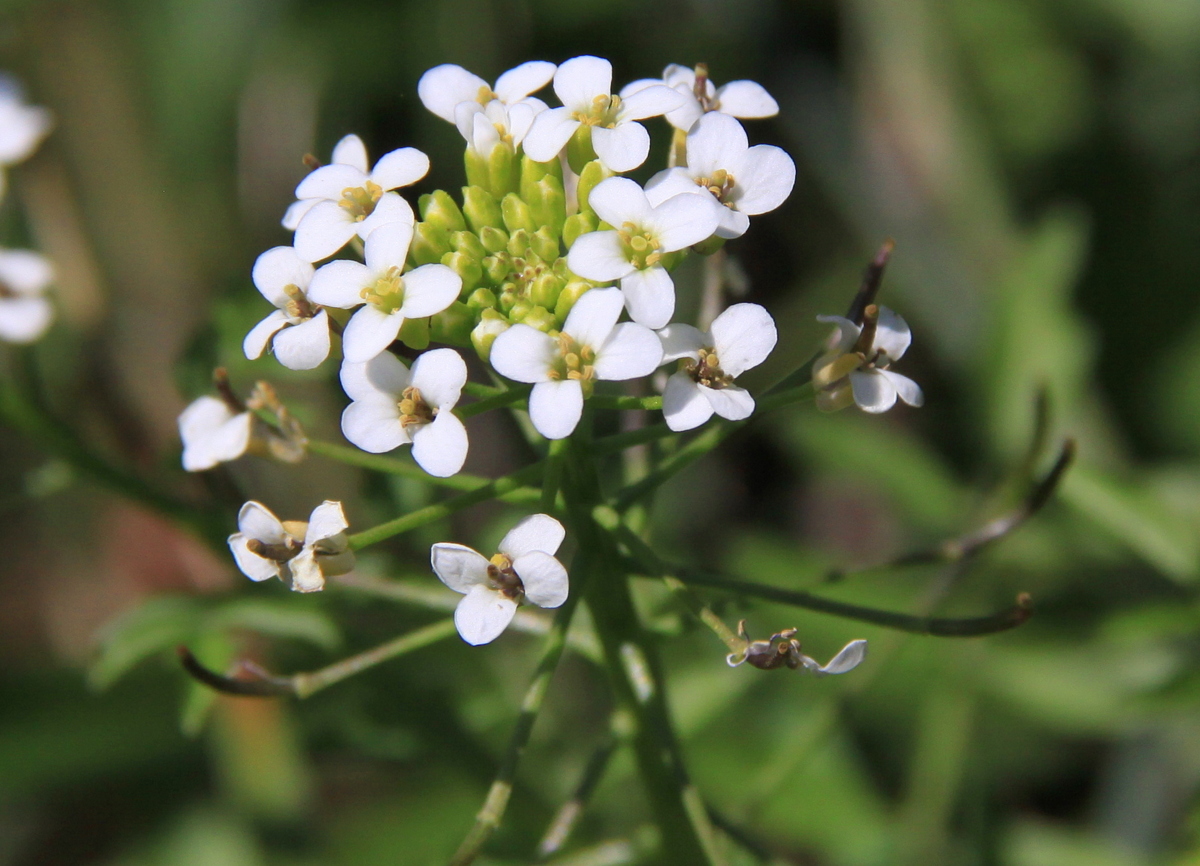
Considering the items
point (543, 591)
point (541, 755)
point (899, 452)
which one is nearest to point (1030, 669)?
point (899, 452)

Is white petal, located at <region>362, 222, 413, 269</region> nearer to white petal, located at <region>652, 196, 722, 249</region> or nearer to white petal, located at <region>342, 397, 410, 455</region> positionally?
white petal, located at <region>342, 397, 410, 455</region>

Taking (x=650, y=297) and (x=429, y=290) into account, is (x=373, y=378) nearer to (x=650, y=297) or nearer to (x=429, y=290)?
(x=429, y=290)

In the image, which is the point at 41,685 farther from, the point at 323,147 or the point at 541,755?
the point at 323,147

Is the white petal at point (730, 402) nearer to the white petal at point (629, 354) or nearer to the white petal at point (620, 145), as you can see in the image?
the white petal at point (629, 354)

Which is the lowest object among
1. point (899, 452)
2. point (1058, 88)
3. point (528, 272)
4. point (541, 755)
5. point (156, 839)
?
point (156, 839)

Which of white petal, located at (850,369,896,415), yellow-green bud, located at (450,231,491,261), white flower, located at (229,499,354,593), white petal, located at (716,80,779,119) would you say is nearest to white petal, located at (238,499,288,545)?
white flower, located at (229,499,354,593)

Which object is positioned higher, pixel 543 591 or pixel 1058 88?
pixel 543 591

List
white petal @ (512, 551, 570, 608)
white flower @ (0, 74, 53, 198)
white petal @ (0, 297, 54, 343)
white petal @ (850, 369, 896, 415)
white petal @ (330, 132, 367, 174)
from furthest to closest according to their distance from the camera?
white flower @ (0, 74, 53, 198) < white petal @ (0, 297, 54, 343) < white petal @ (330, 132, 367, 174) < white petal @ (850, 369, 896, 415) < white petal @ (512, 551, 570, 608)

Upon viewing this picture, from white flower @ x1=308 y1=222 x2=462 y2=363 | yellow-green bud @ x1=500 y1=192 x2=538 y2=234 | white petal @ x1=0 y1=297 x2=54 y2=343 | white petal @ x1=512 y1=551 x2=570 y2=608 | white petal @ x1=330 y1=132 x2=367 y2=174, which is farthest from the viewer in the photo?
white petal @ x1=0 y1=297 x2=54 y2=343
